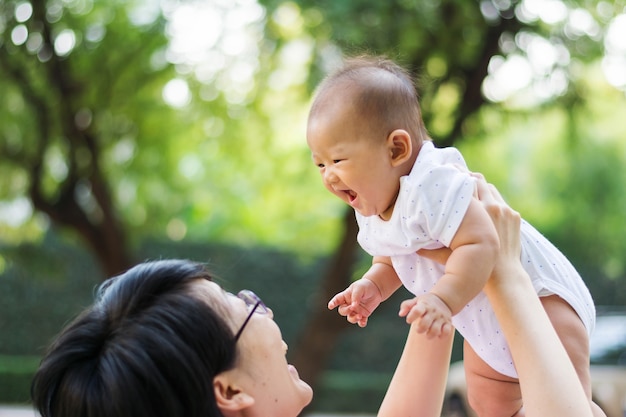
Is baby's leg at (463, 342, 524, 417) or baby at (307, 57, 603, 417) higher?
baby at (307, 57, 603, 417)

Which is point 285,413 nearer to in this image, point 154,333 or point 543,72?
point 154,333

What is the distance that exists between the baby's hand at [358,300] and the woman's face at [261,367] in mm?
151

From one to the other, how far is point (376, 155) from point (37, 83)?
6486 millimetres

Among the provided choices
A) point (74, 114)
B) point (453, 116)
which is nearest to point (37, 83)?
point (74, 114)

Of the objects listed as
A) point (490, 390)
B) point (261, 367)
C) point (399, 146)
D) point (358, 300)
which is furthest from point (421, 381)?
point (399, 146)

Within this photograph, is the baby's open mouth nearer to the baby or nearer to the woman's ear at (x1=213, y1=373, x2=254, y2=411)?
the baby

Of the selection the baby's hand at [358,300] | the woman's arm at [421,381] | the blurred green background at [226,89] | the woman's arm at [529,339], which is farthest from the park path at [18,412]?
the woman's arm at [529,339]

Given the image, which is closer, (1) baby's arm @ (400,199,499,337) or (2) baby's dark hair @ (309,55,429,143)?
(1) baby's arm @ (400,199,499,337)

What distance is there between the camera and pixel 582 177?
12867 millimetres

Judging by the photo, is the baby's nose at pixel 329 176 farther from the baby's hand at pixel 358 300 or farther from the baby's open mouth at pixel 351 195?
the baby's hand at pixel 358 300

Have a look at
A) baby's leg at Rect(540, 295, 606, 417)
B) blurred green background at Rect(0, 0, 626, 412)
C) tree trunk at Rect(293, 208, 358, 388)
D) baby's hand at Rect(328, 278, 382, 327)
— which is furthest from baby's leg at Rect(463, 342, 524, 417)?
tree trunk at Rect(293, 208, 358, 388)

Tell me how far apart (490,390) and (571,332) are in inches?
8.9

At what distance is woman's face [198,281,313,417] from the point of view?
61.8 inches

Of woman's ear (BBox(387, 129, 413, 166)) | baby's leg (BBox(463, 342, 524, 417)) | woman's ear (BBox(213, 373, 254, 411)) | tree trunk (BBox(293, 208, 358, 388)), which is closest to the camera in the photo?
woman's ear (BBox(213, 373, 254, 411))
